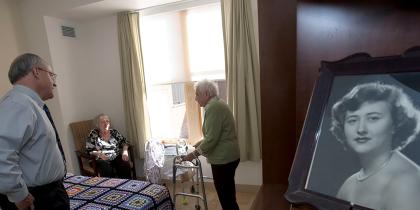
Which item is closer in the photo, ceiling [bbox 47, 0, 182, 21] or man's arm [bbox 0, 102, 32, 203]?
man's arm [bbox 0, 102, 32, 203]

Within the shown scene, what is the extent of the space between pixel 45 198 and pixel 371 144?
1.60 meters

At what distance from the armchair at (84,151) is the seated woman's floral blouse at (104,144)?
126 millimetres

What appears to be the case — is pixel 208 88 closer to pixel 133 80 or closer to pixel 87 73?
pixel 133 80

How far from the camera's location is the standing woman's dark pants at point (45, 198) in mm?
1390

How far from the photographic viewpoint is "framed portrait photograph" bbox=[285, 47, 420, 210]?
43 cm

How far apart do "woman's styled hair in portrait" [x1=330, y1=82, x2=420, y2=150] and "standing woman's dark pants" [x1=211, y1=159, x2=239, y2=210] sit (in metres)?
1.63

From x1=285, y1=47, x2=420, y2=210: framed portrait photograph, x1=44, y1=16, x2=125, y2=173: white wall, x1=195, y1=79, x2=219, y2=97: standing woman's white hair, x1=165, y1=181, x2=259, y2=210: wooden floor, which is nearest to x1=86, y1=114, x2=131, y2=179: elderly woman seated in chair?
x1=44, y1=16, x2=125, y2=173: white wall

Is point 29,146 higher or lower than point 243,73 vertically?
lower

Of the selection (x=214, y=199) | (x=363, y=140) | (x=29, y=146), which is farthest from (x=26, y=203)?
(x=214, y=199)

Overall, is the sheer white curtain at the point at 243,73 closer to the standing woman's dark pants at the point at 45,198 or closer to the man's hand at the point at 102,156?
the man's hand at the point at 102,156

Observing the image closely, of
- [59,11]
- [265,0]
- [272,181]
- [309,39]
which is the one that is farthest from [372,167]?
[59,11]

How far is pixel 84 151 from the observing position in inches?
135

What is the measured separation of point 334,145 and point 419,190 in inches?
5.8

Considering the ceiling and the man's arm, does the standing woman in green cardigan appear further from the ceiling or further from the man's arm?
the ceiling
